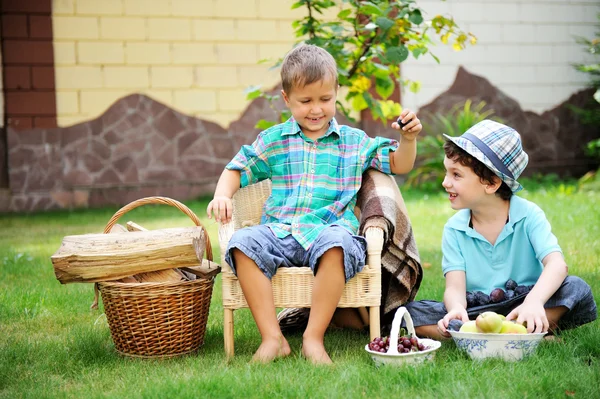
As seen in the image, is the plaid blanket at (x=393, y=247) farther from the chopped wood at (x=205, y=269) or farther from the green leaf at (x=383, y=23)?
the green leaf at (x=383, y=23)

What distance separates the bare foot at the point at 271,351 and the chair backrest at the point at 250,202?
79 cm

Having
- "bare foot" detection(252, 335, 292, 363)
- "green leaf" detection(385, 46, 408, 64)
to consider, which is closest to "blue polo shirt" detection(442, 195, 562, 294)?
"bare foot" detection(252, 335, 292, 363)

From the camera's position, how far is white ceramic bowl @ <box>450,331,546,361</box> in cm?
249

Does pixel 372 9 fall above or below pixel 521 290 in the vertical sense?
above

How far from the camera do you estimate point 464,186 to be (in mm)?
2848

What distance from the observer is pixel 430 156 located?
861 cm

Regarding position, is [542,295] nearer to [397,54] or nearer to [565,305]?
[565,305]

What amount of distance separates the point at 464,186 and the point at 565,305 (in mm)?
601

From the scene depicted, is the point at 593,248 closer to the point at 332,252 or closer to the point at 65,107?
the point at 332,252

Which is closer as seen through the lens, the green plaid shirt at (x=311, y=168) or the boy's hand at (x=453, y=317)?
the boy's hand at (x=453, y=317)

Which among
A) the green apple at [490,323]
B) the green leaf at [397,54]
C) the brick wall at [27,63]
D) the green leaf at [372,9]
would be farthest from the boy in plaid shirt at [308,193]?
the brick wall at [27,63]

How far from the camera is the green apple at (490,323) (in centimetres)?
247

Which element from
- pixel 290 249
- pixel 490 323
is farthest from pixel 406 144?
pixel 490 323

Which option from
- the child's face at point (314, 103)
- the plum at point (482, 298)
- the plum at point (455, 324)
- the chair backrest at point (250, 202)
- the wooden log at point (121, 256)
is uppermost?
the child's face at point (314, 103)
